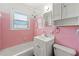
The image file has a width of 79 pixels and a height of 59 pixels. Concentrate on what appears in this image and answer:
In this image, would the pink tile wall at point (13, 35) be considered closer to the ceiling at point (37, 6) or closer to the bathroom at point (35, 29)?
the bathroom at point (35, 29)

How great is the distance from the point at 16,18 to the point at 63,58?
0.86 metres

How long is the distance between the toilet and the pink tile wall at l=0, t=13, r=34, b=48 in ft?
1.32

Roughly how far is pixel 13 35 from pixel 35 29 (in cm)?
37

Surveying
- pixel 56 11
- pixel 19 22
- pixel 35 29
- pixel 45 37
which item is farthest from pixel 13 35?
pixel 56 11

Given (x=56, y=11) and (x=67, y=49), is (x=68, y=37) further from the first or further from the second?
(x=56, y=11)

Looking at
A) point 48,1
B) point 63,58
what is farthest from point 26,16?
point 63,58

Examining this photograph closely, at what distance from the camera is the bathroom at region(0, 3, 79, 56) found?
1.23m

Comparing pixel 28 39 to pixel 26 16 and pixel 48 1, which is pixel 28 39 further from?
pixel 48 1

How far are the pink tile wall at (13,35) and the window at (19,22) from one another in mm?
64

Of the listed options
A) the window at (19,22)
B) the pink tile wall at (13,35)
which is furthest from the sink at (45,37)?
the window at (19,22)

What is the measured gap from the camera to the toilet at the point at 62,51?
105 cm

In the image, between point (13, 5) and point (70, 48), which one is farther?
point (13, 5)

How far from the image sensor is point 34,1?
1186 mm

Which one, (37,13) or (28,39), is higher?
(37,13)
